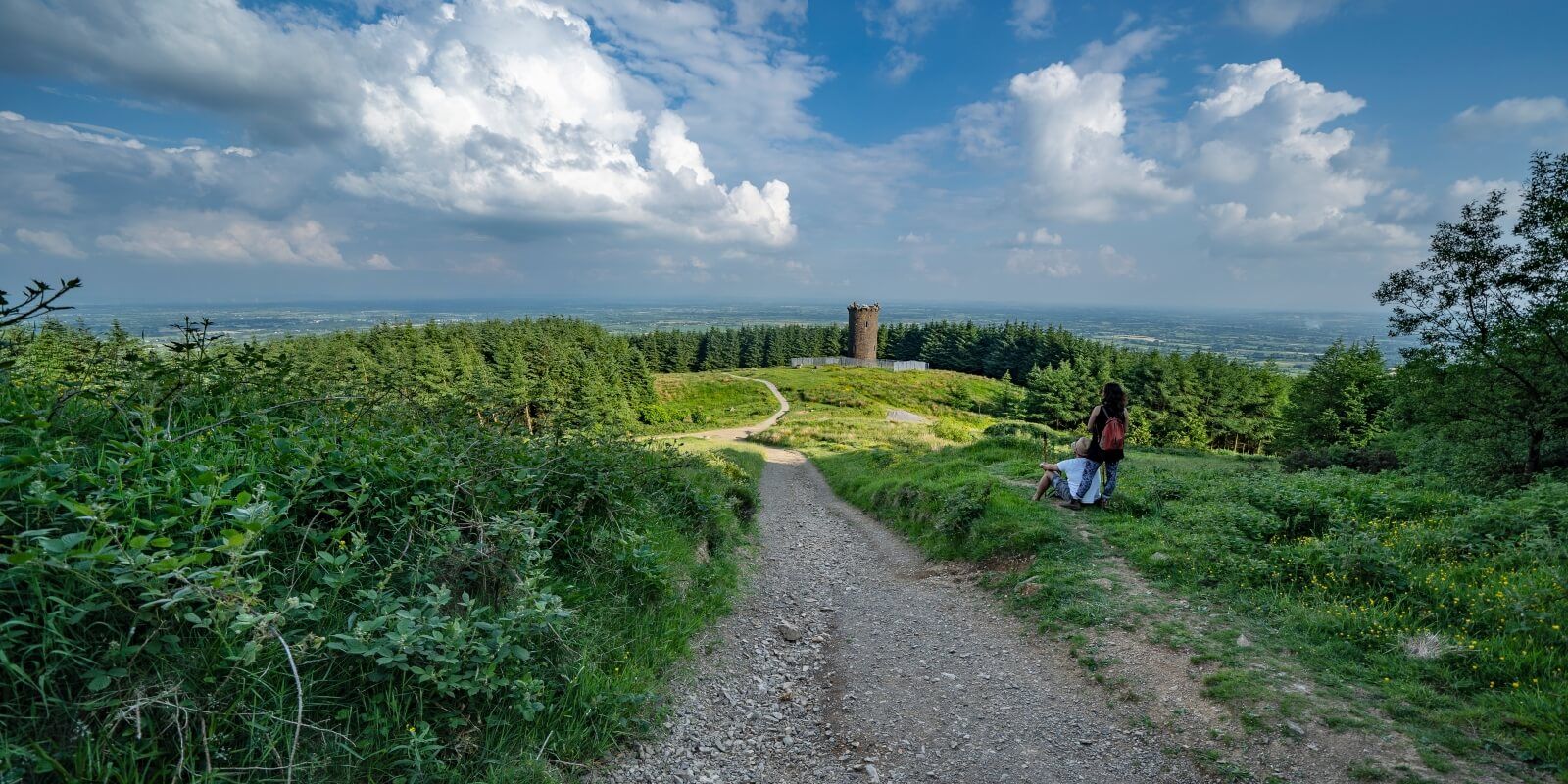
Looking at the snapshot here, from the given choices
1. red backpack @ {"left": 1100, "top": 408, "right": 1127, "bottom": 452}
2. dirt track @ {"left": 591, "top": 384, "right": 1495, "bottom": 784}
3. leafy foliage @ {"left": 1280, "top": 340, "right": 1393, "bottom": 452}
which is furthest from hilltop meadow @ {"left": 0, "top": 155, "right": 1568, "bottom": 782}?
leafy foliage @ {"left": 1280, "top": 340, "right": 1393, "bottom": 452}

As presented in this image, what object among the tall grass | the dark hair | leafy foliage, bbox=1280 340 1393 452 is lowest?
the tall grass

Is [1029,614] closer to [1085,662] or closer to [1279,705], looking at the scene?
[1085,662]

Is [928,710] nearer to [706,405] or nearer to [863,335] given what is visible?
[706,405]

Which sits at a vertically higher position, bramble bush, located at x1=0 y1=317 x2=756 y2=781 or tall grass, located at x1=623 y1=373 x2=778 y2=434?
bramble bush, located at x1=0 y1=317 x2=756 y2=781

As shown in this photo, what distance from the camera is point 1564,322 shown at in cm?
1454

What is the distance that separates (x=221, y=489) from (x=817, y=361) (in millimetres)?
121509

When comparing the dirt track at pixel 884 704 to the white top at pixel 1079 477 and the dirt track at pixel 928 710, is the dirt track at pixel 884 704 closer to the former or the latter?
the dirt track at pixel 928 710

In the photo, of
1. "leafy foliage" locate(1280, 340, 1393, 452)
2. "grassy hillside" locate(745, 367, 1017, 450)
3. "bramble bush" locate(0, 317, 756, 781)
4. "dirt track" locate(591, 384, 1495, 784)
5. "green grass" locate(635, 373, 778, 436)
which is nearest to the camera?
"bramble bush" locate(0, 317, 756, 781)

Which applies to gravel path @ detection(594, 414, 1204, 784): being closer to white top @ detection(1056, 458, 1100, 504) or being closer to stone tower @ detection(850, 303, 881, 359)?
white top @ detection(1056, 458, 1100, 504)

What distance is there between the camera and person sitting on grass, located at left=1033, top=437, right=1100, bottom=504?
1102 centimetres

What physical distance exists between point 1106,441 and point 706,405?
214 ft

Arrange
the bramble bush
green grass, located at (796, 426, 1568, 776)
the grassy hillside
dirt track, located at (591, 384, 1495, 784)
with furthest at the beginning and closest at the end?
the grassy hillside → green grass, located at (796, 426, 1568, 776) → dirt track, located at (591, 384, 1495, 784) → the bramble bush

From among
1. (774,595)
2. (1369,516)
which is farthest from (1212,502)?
(774,595)

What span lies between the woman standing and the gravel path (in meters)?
3.71
